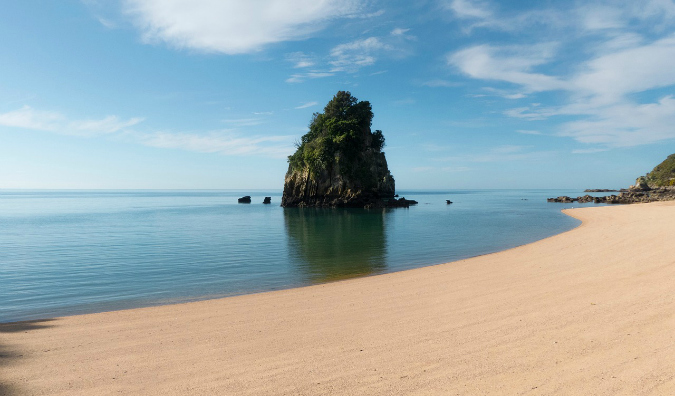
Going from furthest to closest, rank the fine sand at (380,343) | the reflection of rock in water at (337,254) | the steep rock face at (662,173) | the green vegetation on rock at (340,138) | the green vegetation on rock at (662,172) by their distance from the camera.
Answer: the green vegetation on rock at (662,172) < the steep rock face at (662,173) < the green vegetation on rock at (340,138) < the reflection of rock in water at (337,254) < the fine sand at (380,343)

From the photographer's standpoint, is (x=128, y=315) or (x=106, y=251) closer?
(x=128, y=315)

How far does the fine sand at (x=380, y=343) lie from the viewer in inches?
215

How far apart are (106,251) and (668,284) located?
29547 mm

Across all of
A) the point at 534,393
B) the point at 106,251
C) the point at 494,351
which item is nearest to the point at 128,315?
the point at 494,351

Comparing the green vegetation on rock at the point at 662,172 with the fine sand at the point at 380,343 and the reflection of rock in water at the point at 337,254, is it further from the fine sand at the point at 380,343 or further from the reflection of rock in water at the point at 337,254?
the fine sand at the point at 380,343

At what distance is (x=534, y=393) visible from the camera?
4.96 metres

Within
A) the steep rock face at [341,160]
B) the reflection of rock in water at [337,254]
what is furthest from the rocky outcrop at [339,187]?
the reflection of rock in water at [337,254]

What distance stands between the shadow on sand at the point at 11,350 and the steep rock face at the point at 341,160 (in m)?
67.0

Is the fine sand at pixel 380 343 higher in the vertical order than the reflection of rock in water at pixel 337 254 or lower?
higher

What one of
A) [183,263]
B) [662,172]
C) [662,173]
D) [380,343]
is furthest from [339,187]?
[662,172]

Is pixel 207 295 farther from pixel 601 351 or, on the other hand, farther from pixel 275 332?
pixel 601 351

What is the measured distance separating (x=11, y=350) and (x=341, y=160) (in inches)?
2769

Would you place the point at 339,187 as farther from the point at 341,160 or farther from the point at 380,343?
the point at 380,343

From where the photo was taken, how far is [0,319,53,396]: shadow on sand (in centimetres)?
554
